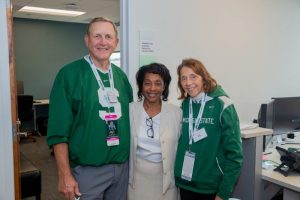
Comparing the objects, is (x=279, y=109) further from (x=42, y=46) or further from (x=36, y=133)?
(x=42, y=46)

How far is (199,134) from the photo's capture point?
160cm

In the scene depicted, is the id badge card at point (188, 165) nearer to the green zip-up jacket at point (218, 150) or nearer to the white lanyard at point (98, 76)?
the green zip-up jacket at point (218, 150)

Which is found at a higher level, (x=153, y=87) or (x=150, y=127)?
(x=153, y=87)

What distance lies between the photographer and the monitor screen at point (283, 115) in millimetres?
2838

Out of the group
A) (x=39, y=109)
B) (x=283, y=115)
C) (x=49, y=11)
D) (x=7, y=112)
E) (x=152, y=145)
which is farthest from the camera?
(x=39, y=109)

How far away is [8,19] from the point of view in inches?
69.2

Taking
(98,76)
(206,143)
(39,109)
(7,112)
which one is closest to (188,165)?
(206,143)

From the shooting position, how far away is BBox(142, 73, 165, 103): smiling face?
1.63 metres

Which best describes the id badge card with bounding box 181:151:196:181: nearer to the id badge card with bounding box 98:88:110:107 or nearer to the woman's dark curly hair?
the woman's dark curly hair

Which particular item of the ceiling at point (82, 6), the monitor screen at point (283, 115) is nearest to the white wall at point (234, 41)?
the monitor screen at point (283, 115)

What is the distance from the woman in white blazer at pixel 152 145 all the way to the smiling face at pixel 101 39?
0.91 feet

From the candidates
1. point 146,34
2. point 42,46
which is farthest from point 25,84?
point 146,34

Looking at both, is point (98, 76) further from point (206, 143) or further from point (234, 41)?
point (234, 41)

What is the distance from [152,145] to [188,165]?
23 centimetres
